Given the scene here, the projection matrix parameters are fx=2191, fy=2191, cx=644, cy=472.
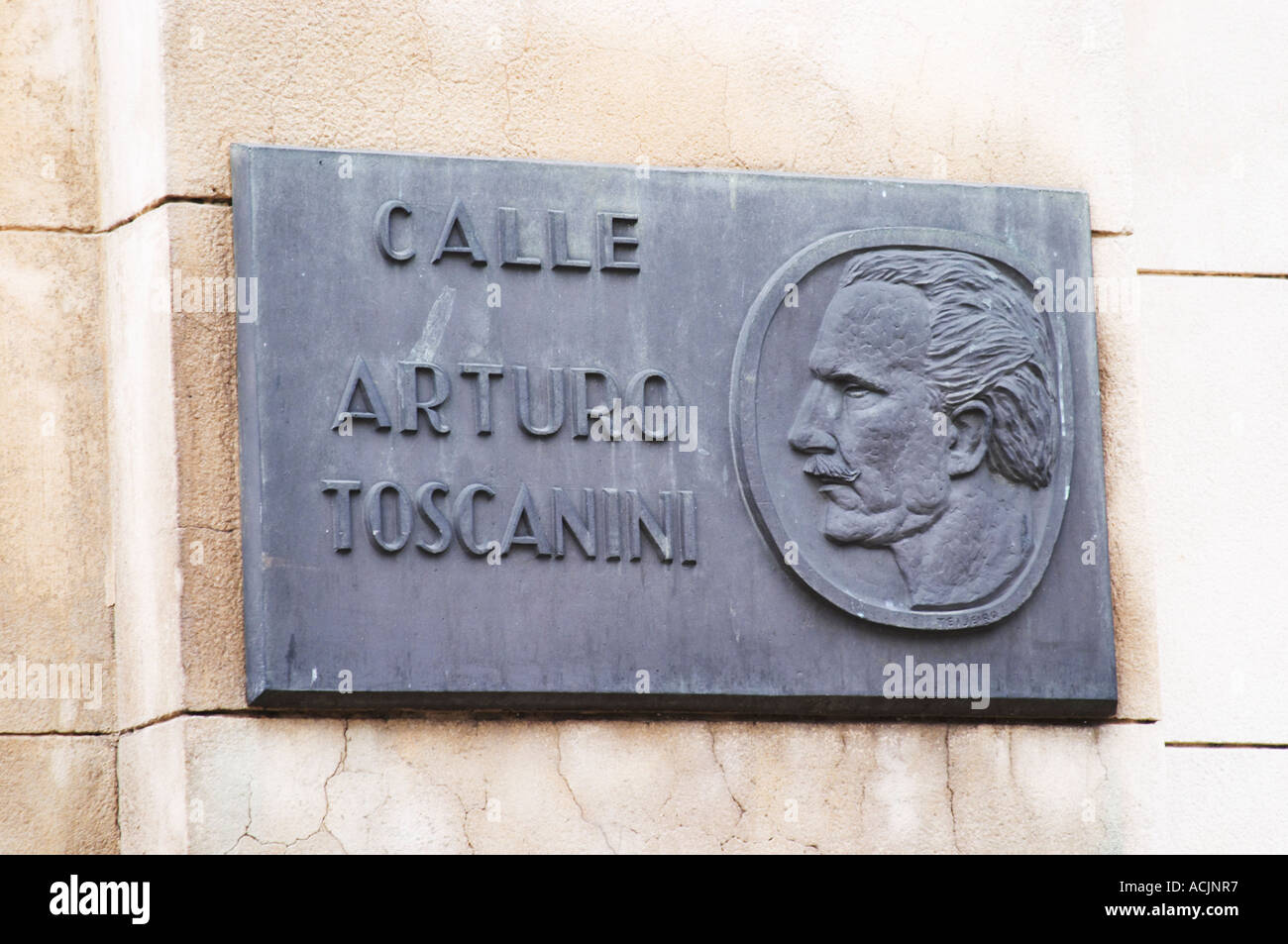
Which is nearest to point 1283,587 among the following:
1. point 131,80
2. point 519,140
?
point 519,140

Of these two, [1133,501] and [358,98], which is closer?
[358,98]

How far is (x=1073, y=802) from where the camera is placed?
19.0ft

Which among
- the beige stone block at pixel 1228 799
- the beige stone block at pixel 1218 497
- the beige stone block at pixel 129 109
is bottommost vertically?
the beige stone block at pixel 1228 799

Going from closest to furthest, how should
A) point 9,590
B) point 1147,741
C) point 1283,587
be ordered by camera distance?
point 9,590, point 1147,741, point 1283,587

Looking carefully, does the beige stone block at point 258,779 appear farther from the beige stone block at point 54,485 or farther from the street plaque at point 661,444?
the beige stone block at point 54,485

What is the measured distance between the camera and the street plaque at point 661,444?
5328mm

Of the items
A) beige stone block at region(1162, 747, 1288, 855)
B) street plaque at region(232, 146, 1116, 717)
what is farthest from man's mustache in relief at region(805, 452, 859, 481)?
beige stone block at region(1162, 747, 1288, 855)

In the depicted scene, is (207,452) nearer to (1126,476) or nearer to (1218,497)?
(1126,476)

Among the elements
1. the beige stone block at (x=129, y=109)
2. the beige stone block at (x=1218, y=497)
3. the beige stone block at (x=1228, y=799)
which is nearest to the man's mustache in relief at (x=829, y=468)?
the beige stone block at (x=1218, y=497)

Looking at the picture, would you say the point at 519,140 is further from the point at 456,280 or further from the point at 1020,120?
the point at 1020,120

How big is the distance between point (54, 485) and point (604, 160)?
1.66 meters

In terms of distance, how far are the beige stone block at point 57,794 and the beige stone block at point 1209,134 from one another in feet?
10.8

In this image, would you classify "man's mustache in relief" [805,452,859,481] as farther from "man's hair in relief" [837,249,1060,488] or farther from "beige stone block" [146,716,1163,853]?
"beige stone block" [146,716,1163,853]

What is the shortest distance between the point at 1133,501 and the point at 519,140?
1958 millimetres
